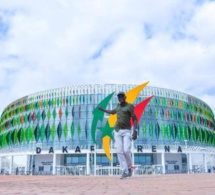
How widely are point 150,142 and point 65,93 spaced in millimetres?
16285

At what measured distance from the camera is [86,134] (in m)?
51.3

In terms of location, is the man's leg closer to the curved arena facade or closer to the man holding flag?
the man holding flag

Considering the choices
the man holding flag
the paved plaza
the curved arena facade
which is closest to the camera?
the paved plaza

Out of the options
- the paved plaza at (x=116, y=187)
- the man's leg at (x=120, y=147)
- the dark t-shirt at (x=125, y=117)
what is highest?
the dark t-shirt at (x=125, y=117)

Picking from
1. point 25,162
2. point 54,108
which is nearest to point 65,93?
point 54,108

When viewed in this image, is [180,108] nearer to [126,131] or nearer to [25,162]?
[25,162]

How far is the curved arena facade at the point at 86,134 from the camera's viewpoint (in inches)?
1997

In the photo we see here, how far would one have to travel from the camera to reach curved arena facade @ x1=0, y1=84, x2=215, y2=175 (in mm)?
50719

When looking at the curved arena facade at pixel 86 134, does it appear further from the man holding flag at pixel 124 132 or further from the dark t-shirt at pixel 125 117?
the dark t-shirt at pixel 125 117

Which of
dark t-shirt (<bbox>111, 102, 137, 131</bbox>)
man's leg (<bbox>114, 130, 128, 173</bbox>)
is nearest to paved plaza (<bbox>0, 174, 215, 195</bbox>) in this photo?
man's leg (<bbox>114, 130, 128, 173</bbox>)

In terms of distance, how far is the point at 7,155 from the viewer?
177ft

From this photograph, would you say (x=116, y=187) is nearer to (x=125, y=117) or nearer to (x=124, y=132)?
(x=124, y=132)

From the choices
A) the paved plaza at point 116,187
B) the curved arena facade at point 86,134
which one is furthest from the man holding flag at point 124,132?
the curved arena facade at point 86,134

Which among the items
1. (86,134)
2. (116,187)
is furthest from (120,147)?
(86,134)
